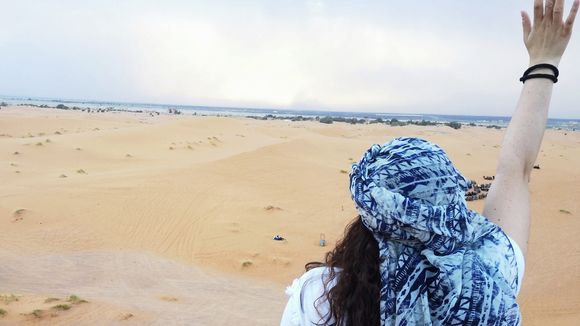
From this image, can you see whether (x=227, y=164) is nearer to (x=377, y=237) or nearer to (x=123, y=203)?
(x=123, y=203)

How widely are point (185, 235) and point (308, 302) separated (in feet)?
26.5

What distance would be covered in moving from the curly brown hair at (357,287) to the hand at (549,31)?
82 cm

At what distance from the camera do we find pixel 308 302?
1029 millimetres

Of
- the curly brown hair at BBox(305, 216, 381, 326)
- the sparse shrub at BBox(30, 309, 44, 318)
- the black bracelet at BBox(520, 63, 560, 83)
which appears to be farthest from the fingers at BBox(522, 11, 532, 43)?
the sparse shrub at BBox(30, 309, 44, 318)

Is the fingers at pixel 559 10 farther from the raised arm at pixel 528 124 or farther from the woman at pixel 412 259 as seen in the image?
the woman at pixel 412 259

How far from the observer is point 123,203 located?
1020cm

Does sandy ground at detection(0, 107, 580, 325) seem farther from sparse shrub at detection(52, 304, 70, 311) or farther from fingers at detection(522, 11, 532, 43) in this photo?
fingers at detection(522, 11, 532, 43)

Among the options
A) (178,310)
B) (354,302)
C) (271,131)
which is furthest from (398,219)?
(271,131)

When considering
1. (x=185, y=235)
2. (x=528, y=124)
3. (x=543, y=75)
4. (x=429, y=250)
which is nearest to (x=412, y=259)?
(x=429, y=250)

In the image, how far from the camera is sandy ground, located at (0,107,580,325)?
583 cm

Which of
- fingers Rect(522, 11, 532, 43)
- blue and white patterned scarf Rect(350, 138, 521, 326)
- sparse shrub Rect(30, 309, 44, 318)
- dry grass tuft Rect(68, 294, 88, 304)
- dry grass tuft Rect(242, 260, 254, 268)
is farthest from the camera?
dry grass tuft Rect(242, 260, 254, 268)

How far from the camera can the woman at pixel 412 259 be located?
0.95m

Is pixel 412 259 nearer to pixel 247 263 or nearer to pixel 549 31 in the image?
pixel 549 31

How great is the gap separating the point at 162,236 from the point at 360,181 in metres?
8.15
